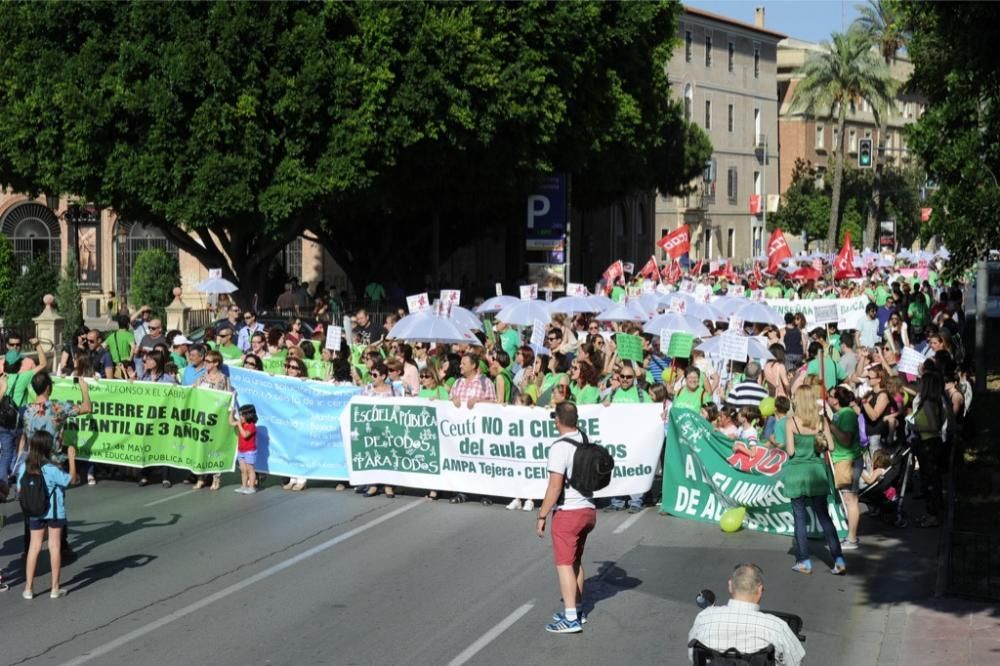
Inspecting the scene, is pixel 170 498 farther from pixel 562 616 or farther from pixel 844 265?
pixel 844 265

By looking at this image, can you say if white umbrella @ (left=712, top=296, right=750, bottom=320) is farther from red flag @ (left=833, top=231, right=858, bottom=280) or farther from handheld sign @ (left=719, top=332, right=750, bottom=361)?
red flag @ (left=833, top=231, right=858, bottom=280)

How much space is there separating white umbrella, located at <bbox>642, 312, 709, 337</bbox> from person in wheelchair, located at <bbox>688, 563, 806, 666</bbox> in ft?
46.5

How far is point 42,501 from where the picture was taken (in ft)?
38.4

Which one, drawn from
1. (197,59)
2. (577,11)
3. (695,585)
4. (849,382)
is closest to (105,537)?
(695,585)

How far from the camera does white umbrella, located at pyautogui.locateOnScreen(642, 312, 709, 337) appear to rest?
69.7 ft

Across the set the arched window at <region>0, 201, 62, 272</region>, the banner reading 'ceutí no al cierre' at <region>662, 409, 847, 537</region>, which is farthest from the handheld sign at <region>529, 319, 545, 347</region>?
the arched window at <region>0, 201, 62, 272</region>

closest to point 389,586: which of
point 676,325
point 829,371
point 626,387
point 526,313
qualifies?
point 626,387

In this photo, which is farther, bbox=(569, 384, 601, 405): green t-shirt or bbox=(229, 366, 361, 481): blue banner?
bbox=(229, 366, 361, 481): blue banner

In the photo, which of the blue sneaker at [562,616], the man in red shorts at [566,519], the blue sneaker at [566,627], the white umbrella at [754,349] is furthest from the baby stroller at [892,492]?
the blue sneaker at [566,627]

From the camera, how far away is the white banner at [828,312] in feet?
85.1

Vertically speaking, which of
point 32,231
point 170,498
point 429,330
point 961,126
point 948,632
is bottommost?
point 948,632

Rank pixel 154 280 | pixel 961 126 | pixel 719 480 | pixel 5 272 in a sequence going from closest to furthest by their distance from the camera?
pixel 719 480
pixel 961 126
pixel 5 272
pixel 154 280

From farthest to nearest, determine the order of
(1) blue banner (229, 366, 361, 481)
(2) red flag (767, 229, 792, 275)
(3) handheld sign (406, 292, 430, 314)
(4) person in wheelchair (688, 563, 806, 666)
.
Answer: (2) red flag (767, 229, 792, 275), (3) handheld sign (406, 292, 430, 314), (1) blue banner (229, 366, 361, 481), (4) person in wheelchair (688, 563, 806, 666)

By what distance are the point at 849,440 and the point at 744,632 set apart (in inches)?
274
